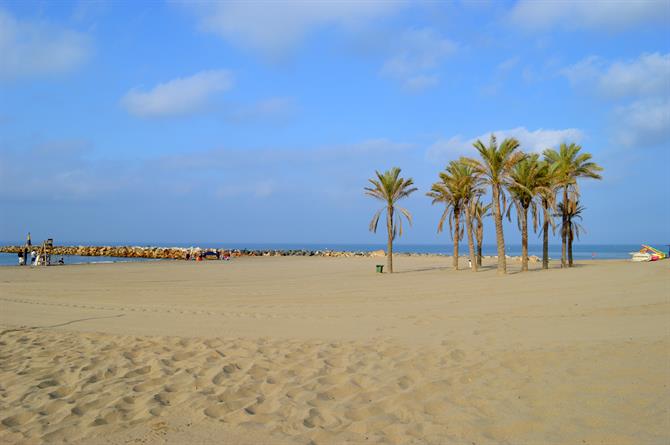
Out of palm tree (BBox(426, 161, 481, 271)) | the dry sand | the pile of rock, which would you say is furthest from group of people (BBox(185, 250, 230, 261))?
the dry sand

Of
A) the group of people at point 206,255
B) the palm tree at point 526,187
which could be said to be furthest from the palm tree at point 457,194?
the group of people at point 206,255

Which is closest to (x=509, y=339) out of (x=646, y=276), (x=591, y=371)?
(x=591, y=371)

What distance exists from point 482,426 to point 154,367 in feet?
16.1

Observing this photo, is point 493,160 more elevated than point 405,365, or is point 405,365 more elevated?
point 493,160

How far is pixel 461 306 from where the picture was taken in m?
14.0

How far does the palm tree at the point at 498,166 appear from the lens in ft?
87.5

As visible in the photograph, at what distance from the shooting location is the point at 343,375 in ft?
22.9

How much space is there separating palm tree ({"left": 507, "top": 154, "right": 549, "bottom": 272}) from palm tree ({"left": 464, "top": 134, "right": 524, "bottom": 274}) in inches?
103

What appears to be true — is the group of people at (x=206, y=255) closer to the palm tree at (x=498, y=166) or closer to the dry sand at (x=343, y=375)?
the palm tree at (x=498, y=166)

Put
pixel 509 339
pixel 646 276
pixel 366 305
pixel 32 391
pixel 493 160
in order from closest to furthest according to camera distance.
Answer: pixel 32 391, pixel 509 339, pixel 366 305, pixel 646 276, pixel 493 160

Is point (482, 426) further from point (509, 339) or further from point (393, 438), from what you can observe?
point (509, 339)

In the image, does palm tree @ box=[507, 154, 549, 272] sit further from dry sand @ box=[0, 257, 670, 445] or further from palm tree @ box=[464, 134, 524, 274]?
dry sand @ box=[0, 257, 670, 445]

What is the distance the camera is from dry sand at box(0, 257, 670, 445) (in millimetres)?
5059

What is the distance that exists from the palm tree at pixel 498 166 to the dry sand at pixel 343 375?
14181 mm
